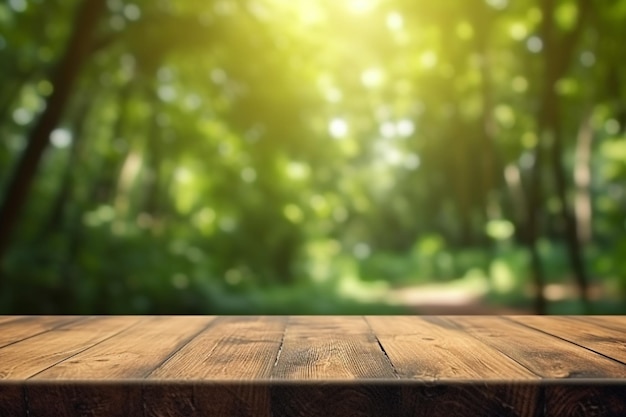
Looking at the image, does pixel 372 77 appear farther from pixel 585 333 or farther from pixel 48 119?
pixel 585 333

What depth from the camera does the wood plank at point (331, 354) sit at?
123cm

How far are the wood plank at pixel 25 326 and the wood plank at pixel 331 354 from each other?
73cm

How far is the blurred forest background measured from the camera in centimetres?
805

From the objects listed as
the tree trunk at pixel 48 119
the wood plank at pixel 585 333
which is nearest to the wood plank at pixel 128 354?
the wood plank at pixel 585 333

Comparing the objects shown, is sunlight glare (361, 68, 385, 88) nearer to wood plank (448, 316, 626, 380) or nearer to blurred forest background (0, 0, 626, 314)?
blurred forest background (0, 0, 626, 314)

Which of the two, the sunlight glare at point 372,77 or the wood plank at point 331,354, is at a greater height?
the sunlight glare at point 372,77

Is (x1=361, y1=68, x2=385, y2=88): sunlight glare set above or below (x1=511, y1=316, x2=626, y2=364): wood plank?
above

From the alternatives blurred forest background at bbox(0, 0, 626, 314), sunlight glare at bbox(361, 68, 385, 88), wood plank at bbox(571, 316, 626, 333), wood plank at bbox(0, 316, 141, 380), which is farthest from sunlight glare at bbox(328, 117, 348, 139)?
wood plank at bbox(0, 316, 141, 380)

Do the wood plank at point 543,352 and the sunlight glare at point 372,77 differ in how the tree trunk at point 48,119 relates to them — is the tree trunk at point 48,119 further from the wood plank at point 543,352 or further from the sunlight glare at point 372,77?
the wood plank at point 543,352

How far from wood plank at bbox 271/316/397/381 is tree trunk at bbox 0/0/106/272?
5.52 m

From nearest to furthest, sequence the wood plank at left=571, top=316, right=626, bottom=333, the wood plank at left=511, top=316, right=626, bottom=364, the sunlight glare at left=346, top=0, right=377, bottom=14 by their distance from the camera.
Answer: the wood plank at left=511, top=316, right=626, bottom=364 → the wood plank at left=571, top=316, right=626, bottom=333 → the sunlight glare at left=346, top=0, right=377, bottom=14

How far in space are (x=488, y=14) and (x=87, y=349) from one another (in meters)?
8.31

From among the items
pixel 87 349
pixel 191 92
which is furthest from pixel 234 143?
pixel 87 349

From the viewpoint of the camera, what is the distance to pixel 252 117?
331 inches
